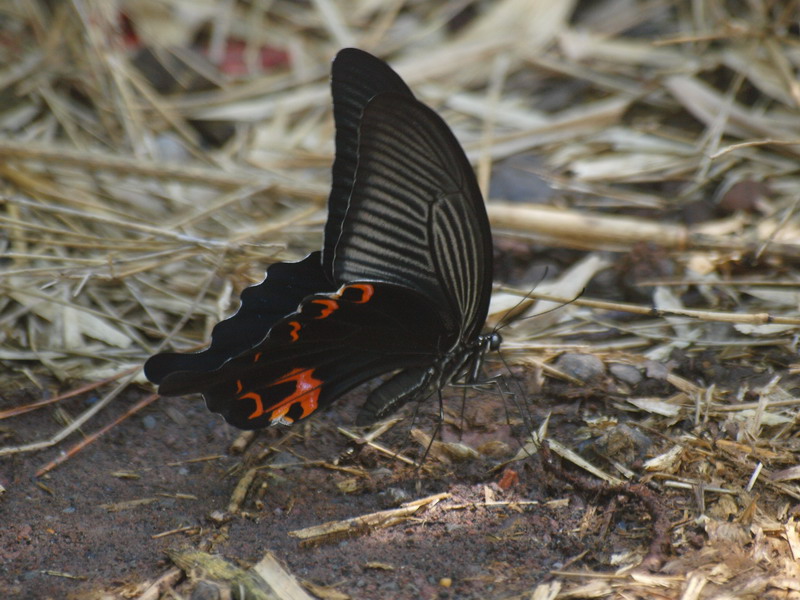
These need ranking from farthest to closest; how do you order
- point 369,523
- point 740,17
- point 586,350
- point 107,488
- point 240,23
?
point 240,23
point 740,17
point 586,350
point 107,488
point 369,523

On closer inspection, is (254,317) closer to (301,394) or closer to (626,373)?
(301,394)

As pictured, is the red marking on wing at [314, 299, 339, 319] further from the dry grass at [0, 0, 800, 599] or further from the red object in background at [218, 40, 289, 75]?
the red object in background at [218, 40, 289, 75]

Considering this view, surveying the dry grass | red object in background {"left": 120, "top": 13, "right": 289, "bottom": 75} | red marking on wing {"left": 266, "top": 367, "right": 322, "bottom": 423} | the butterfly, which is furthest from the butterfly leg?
red object in background {"left": 120, "top": 13, "right": 289, "bottom": 75}

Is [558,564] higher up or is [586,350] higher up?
[586,350]

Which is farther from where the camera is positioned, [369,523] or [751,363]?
[751,363]

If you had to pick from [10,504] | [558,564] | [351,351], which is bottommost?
[10,504]

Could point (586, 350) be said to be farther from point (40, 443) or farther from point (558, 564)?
point (40, 443)

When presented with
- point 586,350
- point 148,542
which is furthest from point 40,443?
point 586,350
